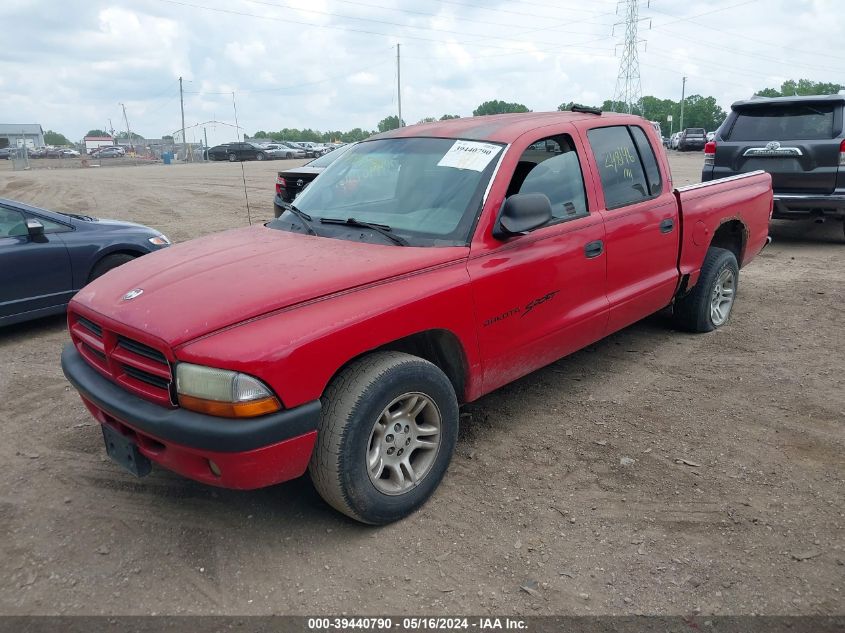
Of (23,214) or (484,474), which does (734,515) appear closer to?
(484,474)

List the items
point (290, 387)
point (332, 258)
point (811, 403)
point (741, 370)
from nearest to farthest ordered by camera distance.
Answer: point (290, 387) < point (332, 258) < point (811, 403) < point (741, 370)

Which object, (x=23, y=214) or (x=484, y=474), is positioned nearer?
(x=484, y=474)

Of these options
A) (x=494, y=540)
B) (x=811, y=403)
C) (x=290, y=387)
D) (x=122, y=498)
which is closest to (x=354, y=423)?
(x=290, y=387)

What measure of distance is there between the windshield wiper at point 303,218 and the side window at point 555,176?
1.13 meters

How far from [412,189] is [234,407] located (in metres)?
1.72

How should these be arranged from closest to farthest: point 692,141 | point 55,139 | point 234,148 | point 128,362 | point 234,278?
point 128,362
point 234,278
point 234,148
point 692,141
point 55,139

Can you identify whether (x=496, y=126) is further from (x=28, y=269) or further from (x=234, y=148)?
(x=234, y=148)

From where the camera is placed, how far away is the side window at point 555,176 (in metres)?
3.76

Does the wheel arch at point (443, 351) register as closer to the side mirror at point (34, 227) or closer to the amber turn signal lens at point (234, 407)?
the amber turn signal lens at point (234, 407)

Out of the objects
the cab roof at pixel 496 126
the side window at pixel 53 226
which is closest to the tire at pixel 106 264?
the side window at pixel 53 226

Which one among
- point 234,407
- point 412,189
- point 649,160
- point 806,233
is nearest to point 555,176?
point 412,189

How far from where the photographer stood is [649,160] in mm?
4719

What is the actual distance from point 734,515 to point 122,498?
119 inches

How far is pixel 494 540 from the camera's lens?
2992 millimetres
